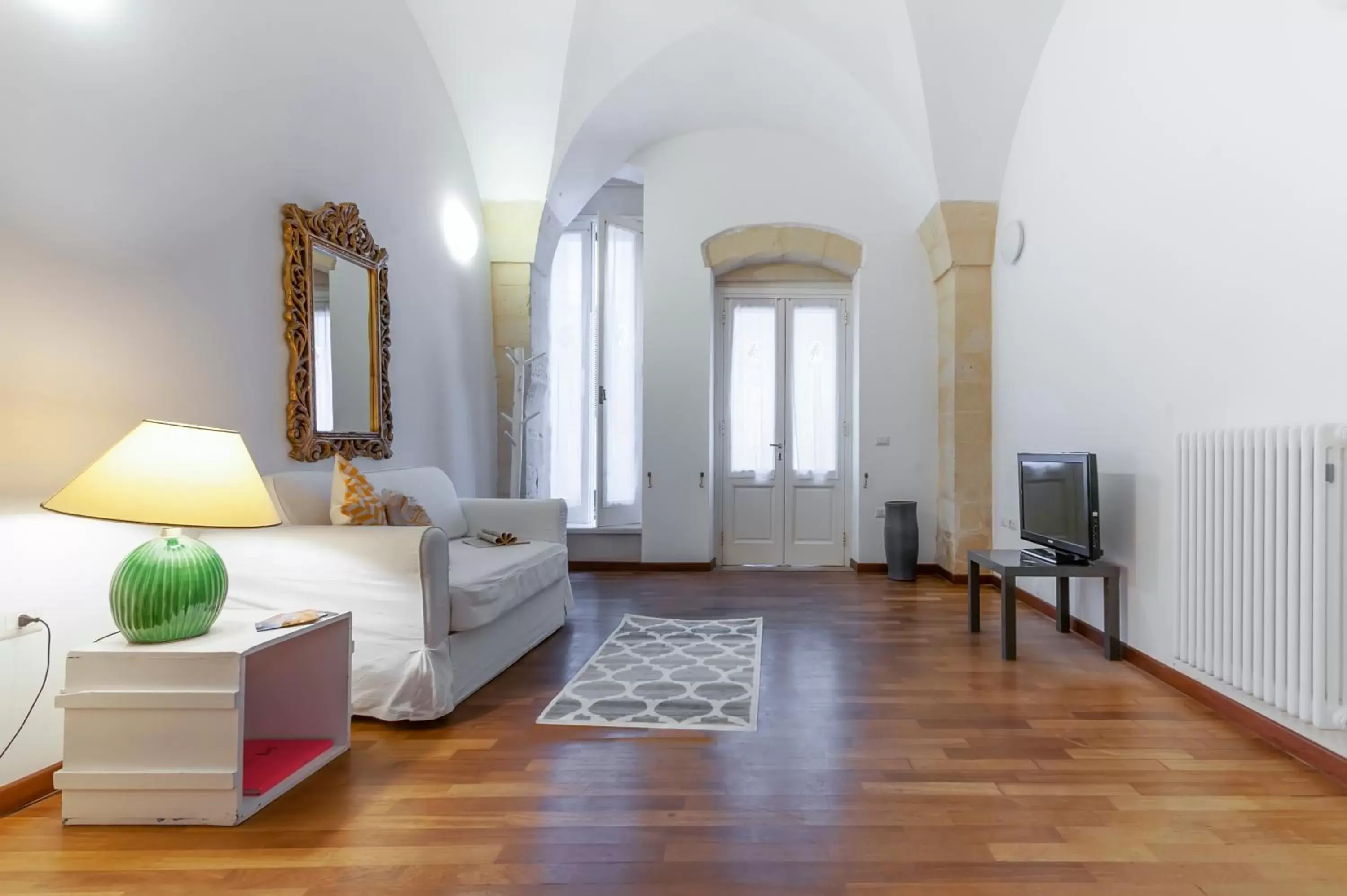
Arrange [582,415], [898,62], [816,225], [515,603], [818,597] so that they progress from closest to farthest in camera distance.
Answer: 1. [515,603]
2. [898,62]
3. [818,597]
4. [816,225]
5. [582,415]

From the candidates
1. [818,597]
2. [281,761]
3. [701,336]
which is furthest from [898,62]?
[281,761]

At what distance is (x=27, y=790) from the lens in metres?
2.12

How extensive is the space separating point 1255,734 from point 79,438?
12.5 ft

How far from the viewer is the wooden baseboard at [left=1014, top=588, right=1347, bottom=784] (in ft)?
7.61

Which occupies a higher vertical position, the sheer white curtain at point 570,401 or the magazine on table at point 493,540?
the sheer white curtain at point 570,401

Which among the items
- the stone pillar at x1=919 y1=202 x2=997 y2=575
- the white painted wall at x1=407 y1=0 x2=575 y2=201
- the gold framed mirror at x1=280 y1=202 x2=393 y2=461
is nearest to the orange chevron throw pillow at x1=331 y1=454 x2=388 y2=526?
the gold framed mirror at x1=280 y1=202 x2=393 y2=461

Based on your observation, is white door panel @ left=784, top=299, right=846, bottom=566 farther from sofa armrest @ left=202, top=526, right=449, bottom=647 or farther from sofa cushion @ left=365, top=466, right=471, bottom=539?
sofa armrest @ left=202, top=526, right=449, bottom=647

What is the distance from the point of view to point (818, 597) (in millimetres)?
5199

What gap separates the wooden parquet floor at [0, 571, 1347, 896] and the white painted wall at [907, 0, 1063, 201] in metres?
3.51

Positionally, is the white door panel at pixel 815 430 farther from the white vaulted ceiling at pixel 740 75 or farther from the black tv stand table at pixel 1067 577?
the black tv stand table at pixel 1067 577

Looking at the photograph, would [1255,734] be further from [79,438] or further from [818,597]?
[79,438]

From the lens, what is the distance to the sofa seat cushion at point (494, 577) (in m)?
2.94

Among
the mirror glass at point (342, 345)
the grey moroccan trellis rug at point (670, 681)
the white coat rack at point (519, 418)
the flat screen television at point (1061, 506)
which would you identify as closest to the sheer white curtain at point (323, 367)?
the mirror glass at point (342, 345)

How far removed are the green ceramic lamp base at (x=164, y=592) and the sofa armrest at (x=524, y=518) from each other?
7.23ft
